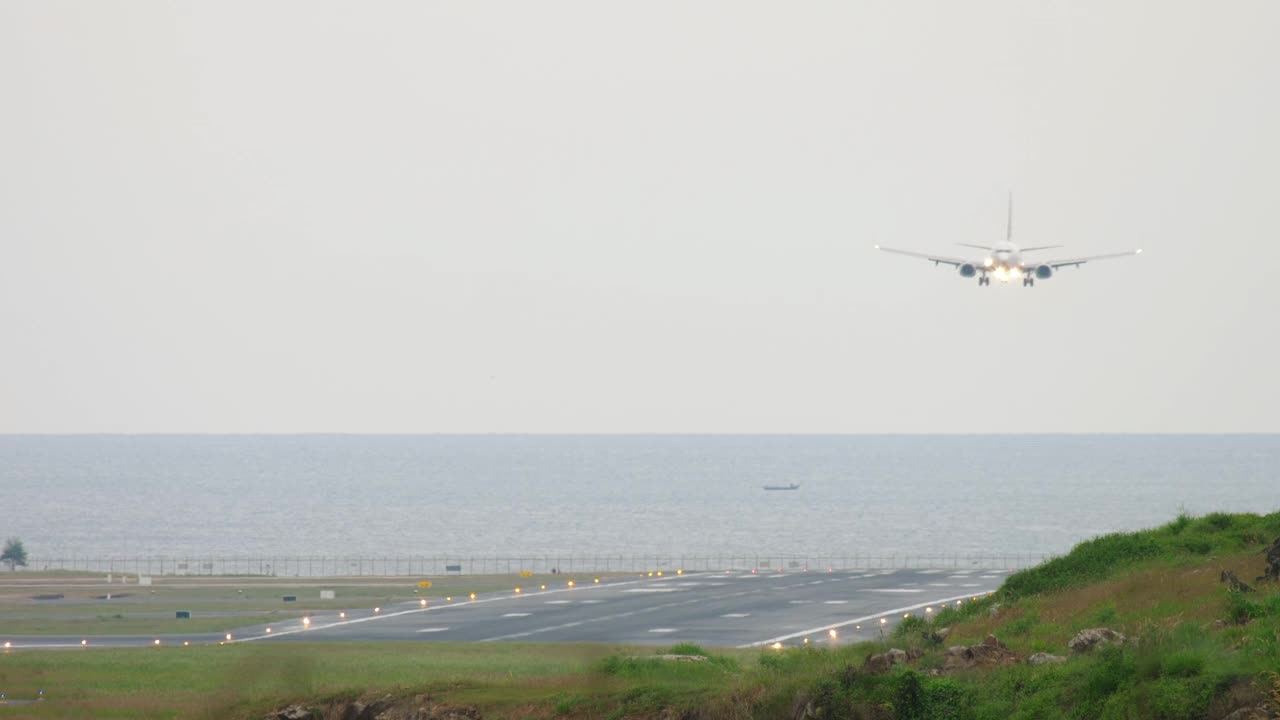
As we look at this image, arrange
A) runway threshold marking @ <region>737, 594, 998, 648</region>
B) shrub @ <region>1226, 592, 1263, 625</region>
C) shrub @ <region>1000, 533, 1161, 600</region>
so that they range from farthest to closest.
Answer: runway threshold marking @ <region>737, 594, 998, 648</region> < shrub @ <region>1000, 533, 1161, 600</region> < shrub @ <region>1226, 592, 1263, 625</region>

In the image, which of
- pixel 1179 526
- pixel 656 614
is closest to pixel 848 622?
pixel 656 614

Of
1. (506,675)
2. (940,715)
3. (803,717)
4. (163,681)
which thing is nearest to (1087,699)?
(940,715)

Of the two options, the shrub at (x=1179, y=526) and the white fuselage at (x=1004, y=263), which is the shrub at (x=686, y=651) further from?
the white fuselage at (x=1004, y=263)

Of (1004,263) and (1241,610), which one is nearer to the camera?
(1241,610)

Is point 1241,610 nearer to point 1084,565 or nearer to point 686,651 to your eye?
point 1084,565

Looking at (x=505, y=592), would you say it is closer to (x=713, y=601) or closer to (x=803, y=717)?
(x=713, y=601)

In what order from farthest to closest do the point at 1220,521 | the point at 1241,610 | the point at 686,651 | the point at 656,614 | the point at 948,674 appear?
the point at 656,614 → the point at 686,651 → the point at 1220,521 → the point at 948,674 → the point at 1241,610

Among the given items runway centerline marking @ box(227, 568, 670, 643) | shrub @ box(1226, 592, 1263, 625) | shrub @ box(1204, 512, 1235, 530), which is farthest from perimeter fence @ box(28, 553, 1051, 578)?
shrub @ box(1226, 592, 1263, 625)

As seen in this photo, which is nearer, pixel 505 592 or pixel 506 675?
pixel 506 675

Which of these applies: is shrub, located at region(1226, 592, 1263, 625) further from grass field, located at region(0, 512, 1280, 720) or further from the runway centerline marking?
the runway centerline marking
